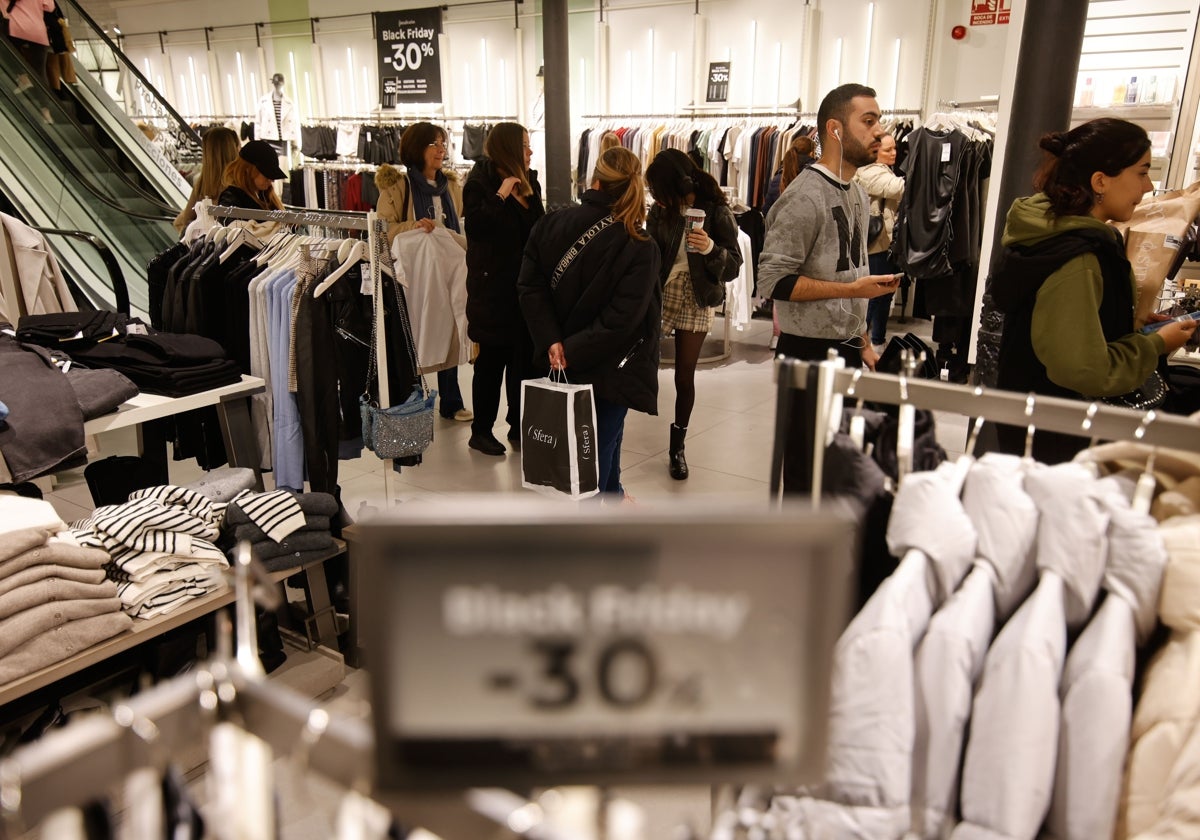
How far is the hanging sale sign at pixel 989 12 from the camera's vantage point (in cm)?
754

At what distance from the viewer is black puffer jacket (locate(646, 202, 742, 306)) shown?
4.16 meters

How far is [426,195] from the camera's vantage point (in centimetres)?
468

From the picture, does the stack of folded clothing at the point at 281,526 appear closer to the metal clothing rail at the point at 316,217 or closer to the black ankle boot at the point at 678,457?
the metal clothing rail at the point at 316,217

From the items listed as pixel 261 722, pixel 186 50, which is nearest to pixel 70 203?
pixel 261 722

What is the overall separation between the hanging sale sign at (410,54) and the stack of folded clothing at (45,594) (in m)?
9.75

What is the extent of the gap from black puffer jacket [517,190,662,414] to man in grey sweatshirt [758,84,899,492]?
53 cm

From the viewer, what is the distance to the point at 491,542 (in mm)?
536

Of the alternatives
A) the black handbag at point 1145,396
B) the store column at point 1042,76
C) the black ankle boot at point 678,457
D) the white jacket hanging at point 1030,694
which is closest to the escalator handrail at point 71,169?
the black ankle boot at point 678,457

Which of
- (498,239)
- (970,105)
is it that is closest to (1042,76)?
(498,239)

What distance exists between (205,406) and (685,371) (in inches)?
92.5

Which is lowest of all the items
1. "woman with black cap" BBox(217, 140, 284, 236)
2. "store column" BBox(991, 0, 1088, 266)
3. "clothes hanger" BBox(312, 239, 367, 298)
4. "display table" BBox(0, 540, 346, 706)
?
"display table" BBox(0, 540, 346, 706)

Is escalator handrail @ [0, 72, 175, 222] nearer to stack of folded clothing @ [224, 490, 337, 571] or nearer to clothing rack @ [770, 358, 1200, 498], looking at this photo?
stack of folded clothing @ [224, 490, 337, 571]

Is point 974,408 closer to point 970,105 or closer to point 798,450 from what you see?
point 798,450

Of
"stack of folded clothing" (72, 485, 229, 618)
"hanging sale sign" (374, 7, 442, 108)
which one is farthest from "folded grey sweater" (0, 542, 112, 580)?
"hanging sale sign" (374, 7, 442, 108)
